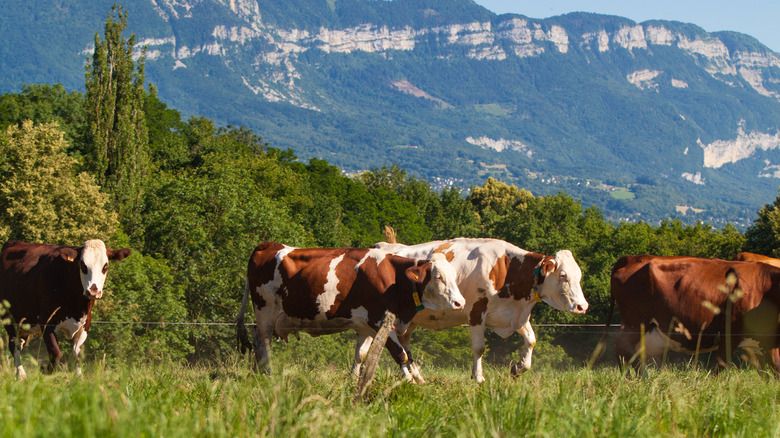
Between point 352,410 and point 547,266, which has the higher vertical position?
point 352,410

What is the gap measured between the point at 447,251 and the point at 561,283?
2.16 m

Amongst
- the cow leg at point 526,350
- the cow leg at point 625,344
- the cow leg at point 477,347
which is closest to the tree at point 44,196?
the cow leg at point 477,347

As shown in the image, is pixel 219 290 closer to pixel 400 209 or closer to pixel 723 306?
pixel 723 306

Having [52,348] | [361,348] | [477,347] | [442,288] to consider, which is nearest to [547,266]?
[477,347]

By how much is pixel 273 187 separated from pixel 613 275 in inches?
2467

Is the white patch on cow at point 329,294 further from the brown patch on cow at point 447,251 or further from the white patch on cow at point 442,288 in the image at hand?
the brown patch on cow at point 447,251

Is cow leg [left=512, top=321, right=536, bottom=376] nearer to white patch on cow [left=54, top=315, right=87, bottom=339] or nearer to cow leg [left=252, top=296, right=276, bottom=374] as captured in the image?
cow leg [left=252, top=296, right=276, bottom=374]

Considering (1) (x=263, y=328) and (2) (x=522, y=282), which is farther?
(2) (x=522, y=282)

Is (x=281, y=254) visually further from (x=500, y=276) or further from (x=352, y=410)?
(x=352, y=410)

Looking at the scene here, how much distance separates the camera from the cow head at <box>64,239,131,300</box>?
11.7 m

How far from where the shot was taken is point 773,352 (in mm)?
12312

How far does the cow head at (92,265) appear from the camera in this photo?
1173 cm

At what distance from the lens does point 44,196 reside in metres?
31.6

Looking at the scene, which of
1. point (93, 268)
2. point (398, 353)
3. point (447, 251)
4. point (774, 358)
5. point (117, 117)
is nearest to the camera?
point (398, 353)
